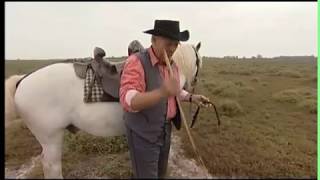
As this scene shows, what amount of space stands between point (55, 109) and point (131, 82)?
124 cm

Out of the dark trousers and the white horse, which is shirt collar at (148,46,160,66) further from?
the white horse

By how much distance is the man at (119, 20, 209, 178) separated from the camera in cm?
172

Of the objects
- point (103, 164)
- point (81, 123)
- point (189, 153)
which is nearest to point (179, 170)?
point (189, 153)

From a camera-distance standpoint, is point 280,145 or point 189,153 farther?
point 280,145

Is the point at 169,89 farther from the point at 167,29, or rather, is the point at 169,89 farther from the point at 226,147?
the point at 226,147

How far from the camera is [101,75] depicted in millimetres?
2807

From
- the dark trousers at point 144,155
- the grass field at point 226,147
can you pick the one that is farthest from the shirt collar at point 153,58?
the grass field at point 226,147

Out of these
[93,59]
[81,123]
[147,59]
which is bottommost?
[81,123]

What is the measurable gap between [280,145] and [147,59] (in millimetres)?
4229

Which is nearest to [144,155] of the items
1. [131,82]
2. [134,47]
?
[131,82]

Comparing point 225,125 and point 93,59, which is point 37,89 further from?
point 225,125

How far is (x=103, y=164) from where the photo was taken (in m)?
4.08

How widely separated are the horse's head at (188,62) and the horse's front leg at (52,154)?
1061mm

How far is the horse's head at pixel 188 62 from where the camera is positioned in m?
2.91
